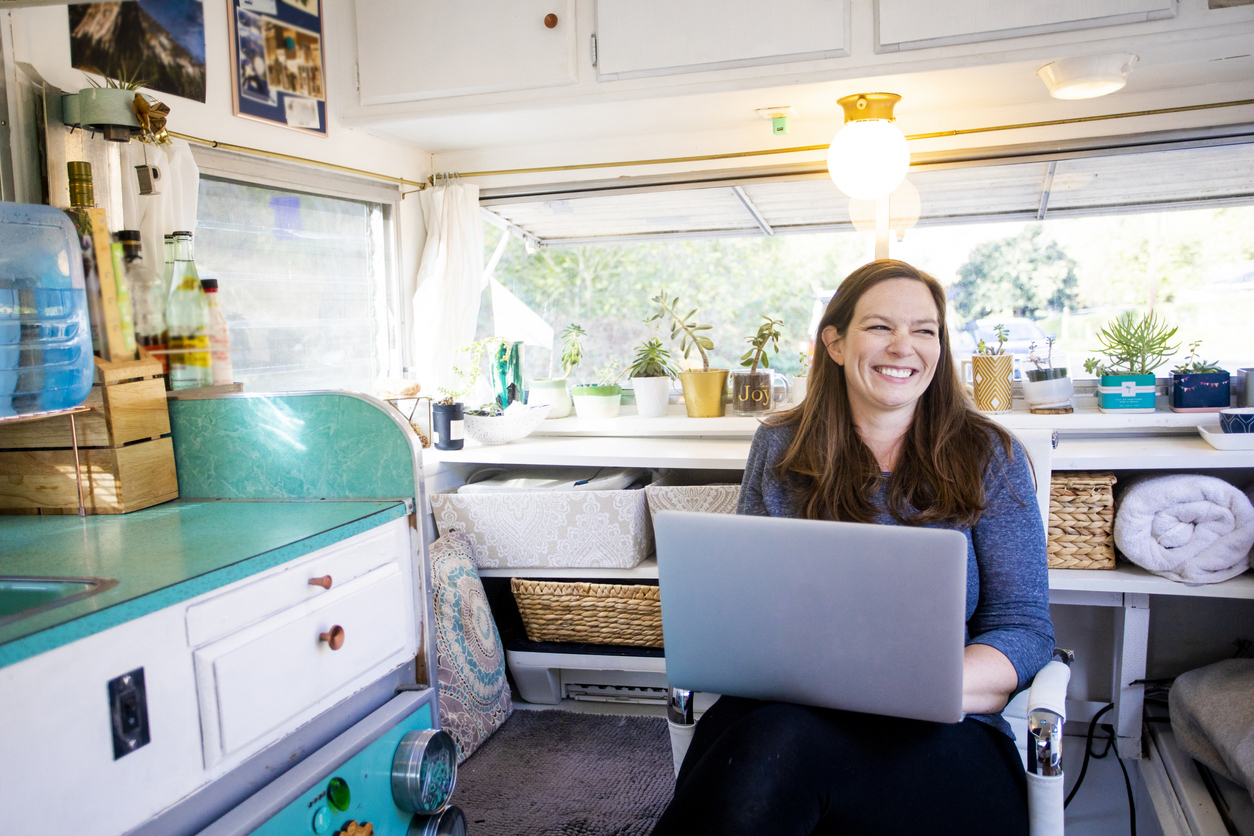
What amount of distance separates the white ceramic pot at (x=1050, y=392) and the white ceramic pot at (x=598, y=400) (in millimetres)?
1188

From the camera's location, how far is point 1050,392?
7.66 ft

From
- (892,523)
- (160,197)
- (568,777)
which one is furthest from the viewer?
(568,777)

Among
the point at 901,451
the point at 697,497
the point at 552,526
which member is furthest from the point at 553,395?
the point at 901,451

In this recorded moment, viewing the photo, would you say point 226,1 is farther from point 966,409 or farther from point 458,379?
point 966,409

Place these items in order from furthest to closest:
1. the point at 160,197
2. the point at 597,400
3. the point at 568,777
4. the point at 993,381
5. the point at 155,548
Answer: the point at 597,400
the point at 993,381
the point at 568,777
the point at 160,197
the point at 155,548

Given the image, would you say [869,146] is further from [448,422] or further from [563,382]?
[448,422]

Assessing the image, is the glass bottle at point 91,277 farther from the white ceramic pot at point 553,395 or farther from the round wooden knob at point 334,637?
the white ceramic pot at point 553,395

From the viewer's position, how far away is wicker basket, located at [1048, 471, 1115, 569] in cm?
200

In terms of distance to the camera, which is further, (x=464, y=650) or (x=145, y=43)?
(x=464, y=650)

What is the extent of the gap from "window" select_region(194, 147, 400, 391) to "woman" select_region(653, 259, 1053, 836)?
4.32 ft

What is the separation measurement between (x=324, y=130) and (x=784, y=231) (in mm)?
1359

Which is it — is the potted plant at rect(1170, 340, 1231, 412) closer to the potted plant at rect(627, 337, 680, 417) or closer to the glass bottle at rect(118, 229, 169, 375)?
the potted plant at rect(627, 337, 680, 417)

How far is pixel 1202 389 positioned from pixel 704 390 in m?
1.30

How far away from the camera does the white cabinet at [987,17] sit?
72.7 inches
